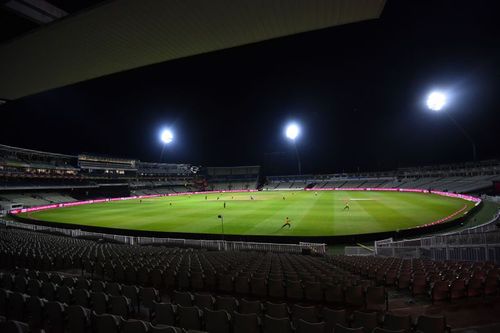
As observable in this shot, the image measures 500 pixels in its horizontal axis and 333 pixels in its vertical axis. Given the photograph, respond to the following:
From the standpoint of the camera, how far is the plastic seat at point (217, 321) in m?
5.37

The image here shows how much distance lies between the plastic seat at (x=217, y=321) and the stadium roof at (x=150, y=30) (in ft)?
32.3

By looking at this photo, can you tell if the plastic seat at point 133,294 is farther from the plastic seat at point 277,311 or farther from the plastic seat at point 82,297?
the plastic seat at point 277,311

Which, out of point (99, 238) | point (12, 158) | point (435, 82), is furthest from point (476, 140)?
point (12, 158)

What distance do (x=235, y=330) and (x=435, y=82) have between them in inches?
2458

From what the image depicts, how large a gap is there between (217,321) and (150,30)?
475 inches

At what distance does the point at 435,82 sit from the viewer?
175 ft

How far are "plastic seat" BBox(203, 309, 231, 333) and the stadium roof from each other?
9.85 metres

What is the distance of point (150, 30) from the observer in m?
12.6

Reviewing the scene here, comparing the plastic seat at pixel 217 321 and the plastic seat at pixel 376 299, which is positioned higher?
the plastic seat at pixel 217 321

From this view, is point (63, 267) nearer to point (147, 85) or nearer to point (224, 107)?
point (147, 85)

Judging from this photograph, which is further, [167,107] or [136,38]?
[167,107]

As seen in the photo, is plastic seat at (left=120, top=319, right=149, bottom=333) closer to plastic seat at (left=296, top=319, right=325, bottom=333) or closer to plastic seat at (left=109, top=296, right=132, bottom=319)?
plastic seat at (left=109, top=296, right=132, bottom=319)

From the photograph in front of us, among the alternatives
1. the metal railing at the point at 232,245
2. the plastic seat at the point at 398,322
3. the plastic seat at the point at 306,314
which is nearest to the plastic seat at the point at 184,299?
the plastic seat at the point at 306,314

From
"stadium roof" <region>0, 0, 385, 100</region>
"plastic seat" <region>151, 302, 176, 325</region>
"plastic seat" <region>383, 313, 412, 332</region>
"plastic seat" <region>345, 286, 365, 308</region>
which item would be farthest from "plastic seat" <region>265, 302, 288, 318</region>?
"stadium roof" <region>0, 0, 385, 100</region>
